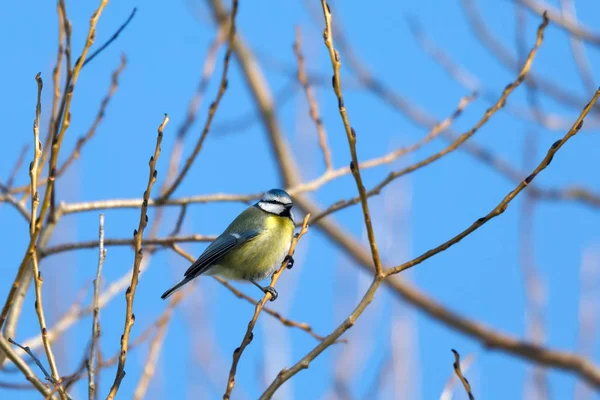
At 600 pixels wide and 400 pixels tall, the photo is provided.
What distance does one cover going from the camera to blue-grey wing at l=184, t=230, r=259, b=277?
10.4 feet

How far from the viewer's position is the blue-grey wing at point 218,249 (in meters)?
3.16

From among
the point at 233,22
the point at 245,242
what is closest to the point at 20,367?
the point at 233,22

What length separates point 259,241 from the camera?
3.55 meters

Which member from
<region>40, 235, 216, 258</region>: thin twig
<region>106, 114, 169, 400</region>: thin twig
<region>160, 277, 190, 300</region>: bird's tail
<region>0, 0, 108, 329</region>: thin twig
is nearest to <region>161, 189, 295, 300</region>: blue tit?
<region>160, 277, 190, 300</region>: bird's tail

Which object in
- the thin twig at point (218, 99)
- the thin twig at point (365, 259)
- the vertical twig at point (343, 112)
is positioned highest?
the thin twig at point (365, 259)

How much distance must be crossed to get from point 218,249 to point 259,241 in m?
0.26

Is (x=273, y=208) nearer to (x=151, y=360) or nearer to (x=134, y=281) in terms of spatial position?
(x=151, y=360)

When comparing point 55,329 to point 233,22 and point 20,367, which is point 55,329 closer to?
point 20,367

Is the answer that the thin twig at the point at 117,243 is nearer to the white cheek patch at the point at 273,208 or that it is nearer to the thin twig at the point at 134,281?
the white cheek patch at the point at 273,208

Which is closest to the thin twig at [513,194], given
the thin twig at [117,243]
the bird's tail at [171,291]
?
the thin twig at [117,243]

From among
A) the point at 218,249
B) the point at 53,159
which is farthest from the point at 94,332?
the point at 218,249

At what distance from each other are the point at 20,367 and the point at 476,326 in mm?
3307

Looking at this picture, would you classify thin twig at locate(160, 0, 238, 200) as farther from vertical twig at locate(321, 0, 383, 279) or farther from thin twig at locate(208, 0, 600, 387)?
thin twig at locate(208, 0, 600, 387)

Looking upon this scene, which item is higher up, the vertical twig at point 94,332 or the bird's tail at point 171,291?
the bird's tail at point 171,291
